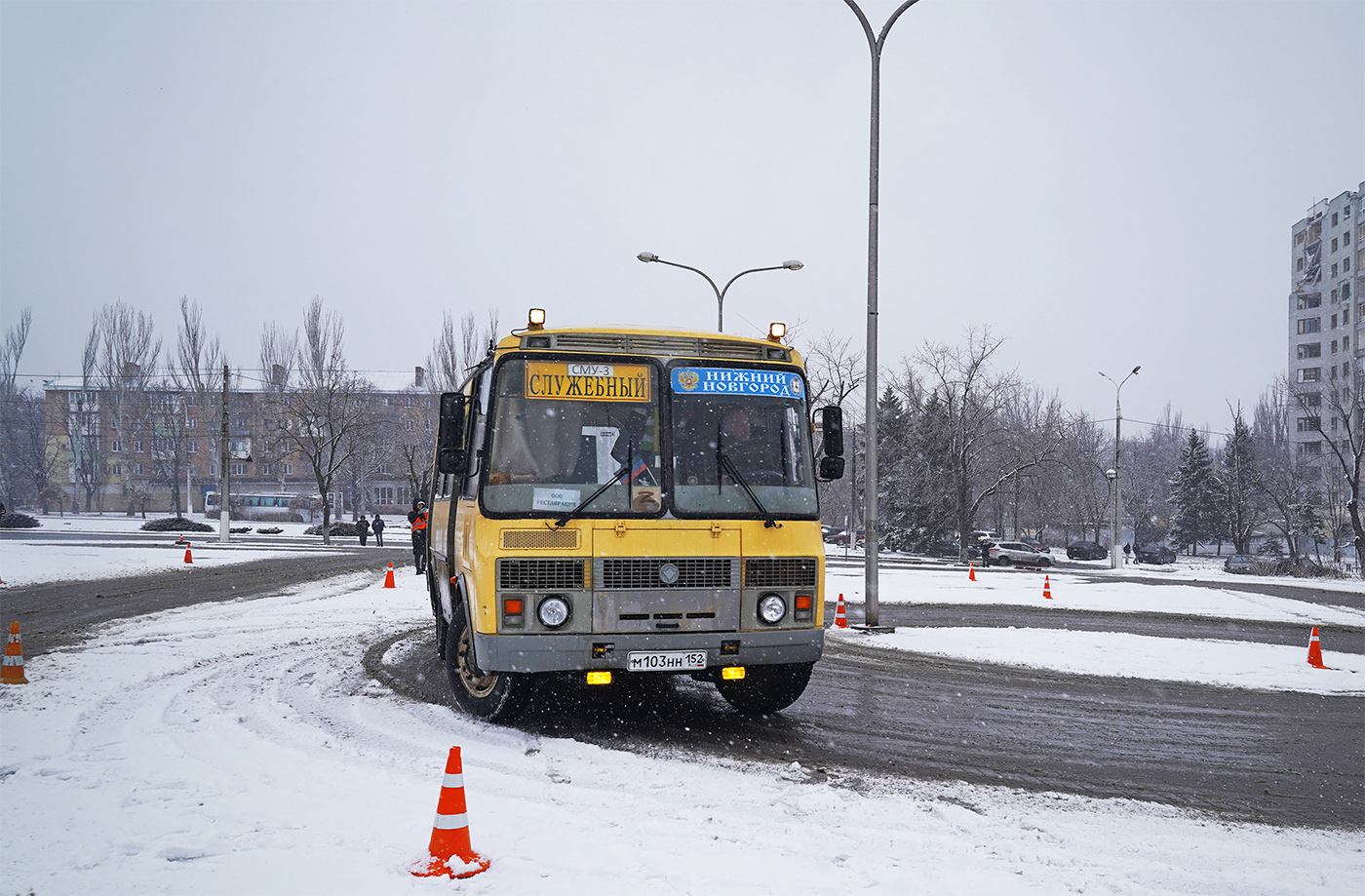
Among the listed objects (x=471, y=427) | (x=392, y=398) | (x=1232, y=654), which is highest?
(x=392, y=398)

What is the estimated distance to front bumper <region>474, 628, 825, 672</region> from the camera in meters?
6.25

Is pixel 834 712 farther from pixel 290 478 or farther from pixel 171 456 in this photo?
pixel 290 478

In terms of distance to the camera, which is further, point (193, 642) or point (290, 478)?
point (290, 478)

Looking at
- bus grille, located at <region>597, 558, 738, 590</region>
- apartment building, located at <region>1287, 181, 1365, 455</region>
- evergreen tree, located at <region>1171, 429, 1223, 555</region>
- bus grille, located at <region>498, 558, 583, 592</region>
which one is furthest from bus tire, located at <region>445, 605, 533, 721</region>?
apartment building, located at <region>1287, 181, 1365, 455</region>

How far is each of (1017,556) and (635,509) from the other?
4156 cm

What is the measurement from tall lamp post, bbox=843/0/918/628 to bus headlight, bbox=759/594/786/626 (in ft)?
23.5

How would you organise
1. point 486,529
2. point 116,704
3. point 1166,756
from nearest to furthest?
point 486,529
point 1166,756
point 116,704

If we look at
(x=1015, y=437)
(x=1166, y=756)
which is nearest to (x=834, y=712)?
(x=1166, y=756)

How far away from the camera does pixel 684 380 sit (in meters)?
6.89

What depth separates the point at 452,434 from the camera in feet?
→ 22.6

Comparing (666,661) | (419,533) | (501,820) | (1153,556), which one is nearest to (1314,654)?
(666,661)

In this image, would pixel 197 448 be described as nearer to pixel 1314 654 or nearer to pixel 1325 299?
pixel 1314 654

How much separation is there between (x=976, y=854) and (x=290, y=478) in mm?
86967

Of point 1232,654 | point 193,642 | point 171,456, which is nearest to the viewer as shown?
point 193,642
